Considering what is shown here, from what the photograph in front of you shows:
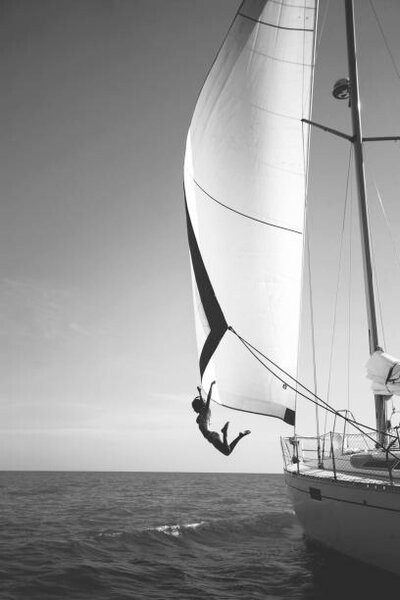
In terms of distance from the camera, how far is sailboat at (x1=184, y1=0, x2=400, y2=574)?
6473mm

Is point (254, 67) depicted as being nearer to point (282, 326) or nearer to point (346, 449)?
point (282, 326)

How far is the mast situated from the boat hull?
1786mm

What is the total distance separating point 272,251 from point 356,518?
4762 mm

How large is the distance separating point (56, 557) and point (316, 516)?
5.68m

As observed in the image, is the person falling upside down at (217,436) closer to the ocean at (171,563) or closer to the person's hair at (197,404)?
the person's hair at (197,404)

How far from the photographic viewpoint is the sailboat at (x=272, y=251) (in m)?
6.47

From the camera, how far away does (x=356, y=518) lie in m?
6.05

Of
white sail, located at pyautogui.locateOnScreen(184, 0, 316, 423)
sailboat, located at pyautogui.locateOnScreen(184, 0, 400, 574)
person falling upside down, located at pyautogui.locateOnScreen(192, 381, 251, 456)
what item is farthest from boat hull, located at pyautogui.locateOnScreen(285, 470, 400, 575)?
person falling upside down, located at pyautogui.locateOnScreen(192, 381, 251, 456)

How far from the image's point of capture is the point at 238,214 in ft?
25.2

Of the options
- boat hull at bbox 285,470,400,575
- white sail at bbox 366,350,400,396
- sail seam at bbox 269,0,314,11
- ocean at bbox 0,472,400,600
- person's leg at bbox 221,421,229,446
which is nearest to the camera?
person's leg at bbox 221,421,229,446

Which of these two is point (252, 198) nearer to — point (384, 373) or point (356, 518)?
point (384, 373)

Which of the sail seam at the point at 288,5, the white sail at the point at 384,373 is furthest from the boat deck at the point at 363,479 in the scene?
the sail seam at the point at 288,5

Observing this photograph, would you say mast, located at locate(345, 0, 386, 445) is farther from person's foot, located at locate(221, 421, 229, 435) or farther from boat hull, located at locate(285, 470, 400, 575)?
person's foot, located at locate(221, 421, 229, 435)

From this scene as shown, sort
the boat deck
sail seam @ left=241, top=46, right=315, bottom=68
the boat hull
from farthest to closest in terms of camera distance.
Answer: sail seam @ left=241, top=46, right=315, bottom=68 < the boat deck < the boat hull
